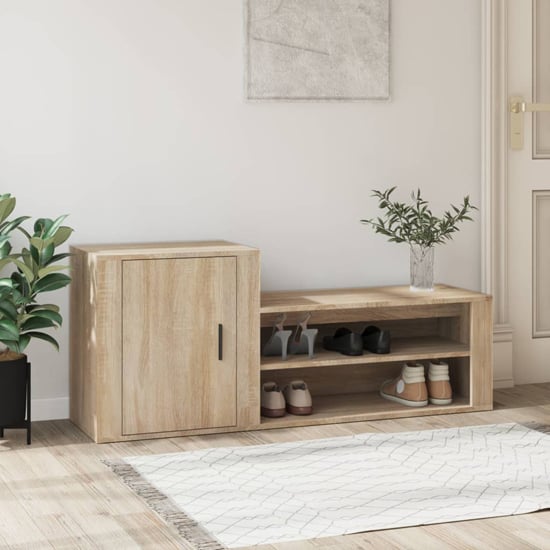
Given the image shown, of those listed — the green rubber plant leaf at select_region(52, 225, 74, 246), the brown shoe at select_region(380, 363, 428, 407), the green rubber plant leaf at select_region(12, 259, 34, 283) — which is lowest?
the brown shoe at select_region(380, 363, 428, 407)

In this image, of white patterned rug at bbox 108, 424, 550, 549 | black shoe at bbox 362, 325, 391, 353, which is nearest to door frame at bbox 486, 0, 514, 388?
black shoe at bbox 362, 325, 391, 353

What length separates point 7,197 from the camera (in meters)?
3.56

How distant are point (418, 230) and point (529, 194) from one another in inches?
28.3

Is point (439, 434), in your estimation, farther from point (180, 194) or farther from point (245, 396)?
point (180, 194)

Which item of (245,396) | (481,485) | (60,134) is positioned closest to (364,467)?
(481,485)

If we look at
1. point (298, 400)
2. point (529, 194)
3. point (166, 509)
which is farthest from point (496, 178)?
point (166, 509)

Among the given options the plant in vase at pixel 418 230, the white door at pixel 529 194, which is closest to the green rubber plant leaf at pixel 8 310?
the plant in vase at pixel 418 230

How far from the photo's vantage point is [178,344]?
367 cm

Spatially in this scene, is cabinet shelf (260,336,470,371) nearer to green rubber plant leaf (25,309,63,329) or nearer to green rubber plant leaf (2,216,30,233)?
green rubber plant leaf (25,309,63,329)

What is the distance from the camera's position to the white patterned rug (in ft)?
9.21

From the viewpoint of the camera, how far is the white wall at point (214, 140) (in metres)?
3.88

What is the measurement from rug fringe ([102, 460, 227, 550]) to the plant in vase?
1.45m

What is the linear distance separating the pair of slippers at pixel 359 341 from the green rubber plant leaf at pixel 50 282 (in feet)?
3.46

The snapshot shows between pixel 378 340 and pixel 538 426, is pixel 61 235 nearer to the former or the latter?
pixel 378 340
